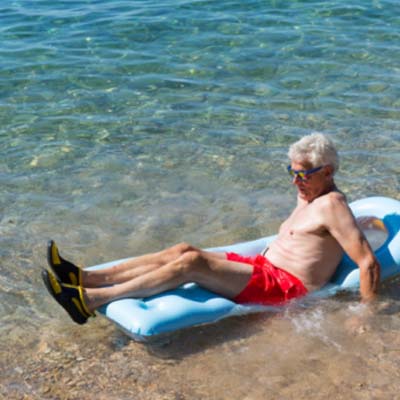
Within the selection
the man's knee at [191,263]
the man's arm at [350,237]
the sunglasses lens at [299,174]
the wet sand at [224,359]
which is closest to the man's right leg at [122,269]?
the man's knee at [191,263]

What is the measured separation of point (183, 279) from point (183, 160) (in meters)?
2.74

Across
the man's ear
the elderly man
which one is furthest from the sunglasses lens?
the man's ear

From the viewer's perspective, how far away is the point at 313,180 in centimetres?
482

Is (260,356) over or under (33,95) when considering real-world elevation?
under

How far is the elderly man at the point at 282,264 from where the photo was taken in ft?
15.0

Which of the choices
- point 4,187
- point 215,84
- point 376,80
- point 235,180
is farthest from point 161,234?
point 376,80

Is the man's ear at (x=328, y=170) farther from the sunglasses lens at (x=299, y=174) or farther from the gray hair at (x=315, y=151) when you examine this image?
the sunglasses lens at (x=299, y=174)

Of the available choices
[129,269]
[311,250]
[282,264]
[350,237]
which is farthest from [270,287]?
[129,269]

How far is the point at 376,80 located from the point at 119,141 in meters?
3.39

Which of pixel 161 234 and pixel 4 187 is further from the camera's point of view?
pixel 4 187

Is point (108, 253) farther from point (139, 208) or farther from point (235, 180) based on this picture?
point (235, 180)

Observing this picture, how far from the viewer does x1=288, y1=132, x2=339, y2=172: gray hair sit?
4.74 metres

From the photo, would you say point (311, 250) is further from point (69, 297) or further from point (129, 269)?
point (69, 297)

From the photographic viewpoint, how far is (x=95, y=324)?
474 centimetres
